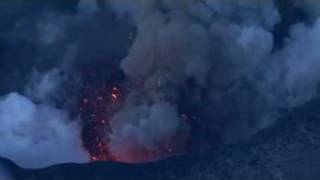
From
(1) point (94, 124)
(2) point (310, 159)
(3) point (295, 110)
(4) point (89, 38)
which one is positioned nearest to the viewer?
(2) point (310, 159)

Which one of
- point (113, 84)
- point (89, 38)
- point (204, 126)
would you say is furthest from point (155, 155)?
point (89, 38)

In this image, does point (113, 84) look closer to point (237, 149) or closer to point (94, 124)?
point (94, 124)

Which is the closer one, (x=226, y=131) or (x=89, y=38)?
(x=226, y=131)

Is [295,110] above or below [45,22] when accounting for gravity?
below

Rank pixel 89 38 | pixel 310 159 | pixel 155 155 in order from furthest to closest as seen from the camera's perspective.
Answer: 1. pixel 89 38
2. pixel 155 155
3. pixel 310 159

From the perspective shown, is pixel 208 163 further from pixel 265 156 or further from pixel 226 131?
pixel 226 131

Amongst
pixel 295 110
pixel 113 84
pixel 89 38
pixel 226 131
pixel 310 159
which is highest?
pixel 89 38
